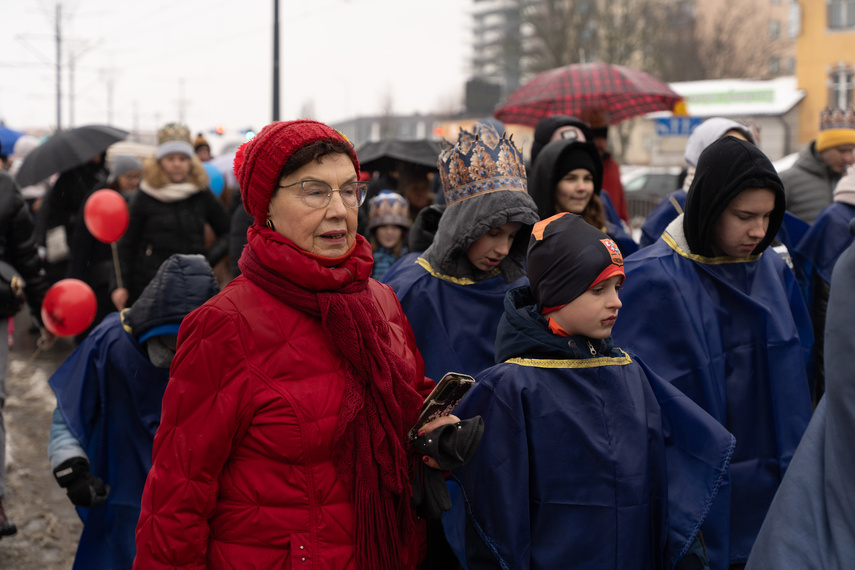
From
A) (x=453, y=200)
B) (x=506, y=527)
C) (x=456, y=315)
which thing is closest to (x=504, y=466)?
(x=506, y=527)

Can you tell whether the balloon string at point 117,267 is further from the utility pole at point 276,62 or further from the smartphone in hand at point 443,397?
the utility pole at point 276,62

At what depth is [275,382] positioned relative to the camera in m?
2.41

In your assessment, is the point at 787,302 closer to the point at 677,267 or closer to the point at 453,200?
the point at 677,267

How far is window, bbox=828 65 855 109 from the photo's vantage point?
1612 inches

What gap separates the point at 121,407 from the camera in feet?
12.3


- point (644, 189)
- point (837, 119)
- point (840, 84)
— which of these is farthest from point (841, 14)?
point (837, 119)

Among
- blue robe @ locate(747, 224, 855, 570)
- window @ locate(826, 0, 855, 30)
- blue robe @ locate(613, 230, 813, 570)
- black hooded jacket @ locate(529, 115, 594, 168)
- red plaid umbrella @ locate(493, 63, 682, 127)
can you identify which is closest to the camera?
blue robe @ locate(747, 224, 855, 570)

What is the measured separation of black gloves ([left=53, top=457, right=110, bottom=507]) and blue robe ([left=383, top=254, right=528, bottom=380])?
1.50 metres

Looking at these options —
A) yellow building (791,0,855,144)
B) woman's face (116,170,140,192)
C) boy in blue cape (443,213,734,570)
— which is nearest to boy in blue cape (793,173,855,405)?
boy in blue cape (443,213,734,570)

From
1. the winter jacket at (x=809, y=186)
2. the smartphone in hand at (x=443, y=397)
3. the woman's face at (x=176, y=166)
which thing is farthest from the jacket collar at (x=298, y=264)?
the winter jacket at (x=809, y=186)

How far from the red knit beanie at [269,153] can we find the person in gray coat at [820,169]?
17.5ft

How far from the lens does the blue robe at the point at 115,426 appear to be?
3.71 metres

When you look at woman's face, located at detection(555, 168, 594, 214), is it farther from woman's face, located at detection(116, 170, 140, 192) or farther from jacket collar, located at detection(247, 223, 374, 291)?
woman's face, located at detection(116, 170, 140, 192)

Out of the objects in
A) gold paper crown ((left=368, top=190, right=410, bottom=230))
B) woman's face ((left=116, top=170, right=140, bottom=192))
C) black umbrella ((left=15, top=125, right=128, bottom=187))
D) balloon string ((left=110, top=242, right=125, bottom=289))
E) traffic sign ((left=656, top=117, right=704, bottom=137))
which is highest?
traffic sign ((left=656, top=117, right=704, bottom=137))
